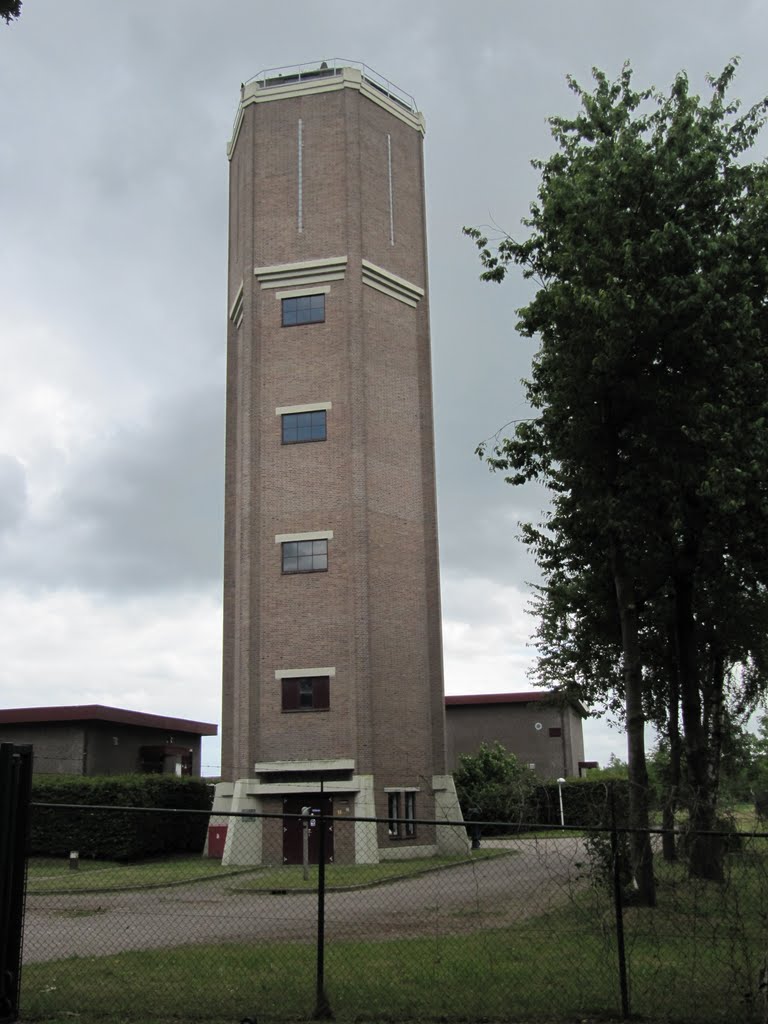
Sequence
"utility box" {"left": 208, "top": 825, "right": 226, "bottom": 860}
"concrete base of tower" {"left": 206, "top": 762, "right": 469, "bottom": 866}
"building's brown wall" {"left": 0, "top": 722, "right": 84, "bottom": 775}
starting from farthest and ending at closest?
"building's brown wall" {"left": 0, "top": 722, "right": 84, "bottom": 775}
"utility box" {"left": 208, "top": 825, "right": 226, "bottom": 860}
"concrete base of tower" {"left": 206, "top": 762, "right": 469, "bottom": 866}

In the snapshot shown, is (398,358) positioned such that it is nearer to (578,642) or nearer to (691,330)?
(578,642)

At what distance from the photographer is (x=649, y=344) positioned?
20.3 metres

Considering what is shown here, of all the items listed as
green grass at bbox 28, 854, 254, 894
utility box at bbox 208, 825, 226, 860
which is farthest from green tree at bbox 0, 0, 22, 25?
utility box at bbox 208, 825, 226, 860

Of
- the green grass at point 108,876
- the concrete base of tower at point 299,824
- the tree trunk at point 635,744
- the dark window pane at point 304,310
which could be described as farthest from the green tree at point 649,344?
the dark window pane at point 304,310

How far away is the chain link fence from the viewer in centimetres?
1008

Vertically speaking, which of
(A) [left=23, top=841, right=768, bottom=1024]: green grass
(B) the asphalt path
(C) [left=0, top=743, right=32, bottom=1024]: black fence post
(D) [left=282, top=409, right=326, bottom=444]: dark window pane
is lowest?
(B) the asphalt path

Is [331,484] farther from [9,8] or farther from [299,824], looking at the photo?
[9,8]

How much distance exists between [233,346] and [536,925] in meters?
32.5

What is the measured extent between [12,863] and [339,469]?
94.1ft

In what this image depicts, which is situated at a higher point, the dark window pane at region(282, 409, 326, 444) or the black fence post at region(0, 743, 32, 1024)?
the dark window pane at region(282, 409, 326, 444)

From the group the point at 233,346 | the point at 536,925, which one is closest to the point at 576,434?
the point at 536,925

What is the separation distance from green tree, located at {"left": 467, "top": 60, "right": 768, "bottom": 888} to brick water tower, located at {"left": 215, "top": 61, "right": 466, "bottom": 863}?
1504cm

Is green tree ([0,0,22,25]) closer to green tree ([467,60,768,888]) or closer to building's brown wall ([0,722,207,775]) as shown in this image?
green tree ([467,60,768,888])

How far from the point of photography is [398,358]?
40875 mm
